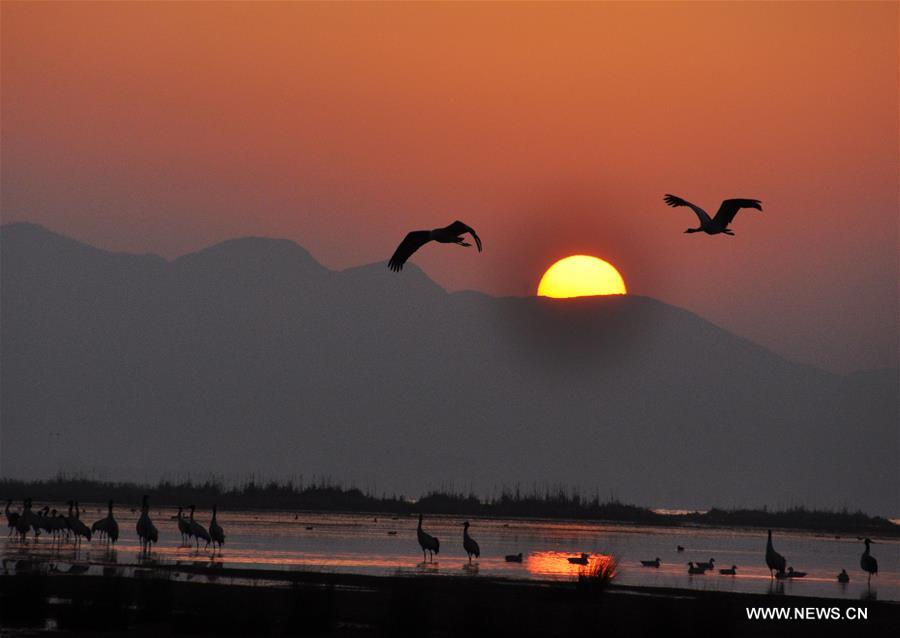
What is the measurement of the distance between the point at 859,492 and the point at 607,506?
10779 centimetres

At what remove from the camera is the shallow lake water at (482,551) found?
108ft

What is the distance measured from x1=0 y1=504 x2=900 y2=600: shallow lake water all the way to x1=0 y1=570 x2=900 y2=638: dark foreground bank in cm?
465

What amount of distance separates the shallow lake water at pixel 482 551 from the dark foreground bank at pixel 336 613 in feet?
15.3

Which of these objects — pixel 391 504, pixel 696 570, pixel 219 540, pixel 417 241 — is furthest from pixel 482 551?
pixel 391 504

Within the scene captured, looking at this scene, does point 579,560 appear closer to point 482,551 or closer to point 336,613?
point 482,551

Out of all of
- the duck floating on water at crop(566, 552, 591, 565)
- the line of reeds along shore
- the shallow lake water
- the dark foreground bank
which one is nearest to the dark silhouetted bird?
the shallow lake water

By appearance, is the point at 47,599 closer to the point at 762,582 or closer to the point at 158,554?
the point at 158,554

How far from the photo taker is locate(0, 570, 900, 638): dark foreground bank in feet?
72.0

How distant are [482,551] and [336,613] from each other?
1857 cm

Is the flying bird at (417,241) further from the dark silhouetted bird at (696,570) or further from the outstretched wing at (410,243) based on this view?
the dark silhouetted bird at (696,570)

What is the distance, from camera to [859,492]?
604 feet

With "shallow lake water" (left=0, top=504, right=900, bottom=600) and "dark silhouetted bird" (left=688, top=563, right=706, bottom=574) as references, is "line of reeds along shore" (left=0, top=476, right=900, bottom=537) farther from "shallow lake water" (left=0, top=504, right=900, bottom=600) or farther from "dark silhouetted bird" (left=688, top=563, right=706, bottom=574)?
"dark silhouetted bird" (left=688, top=563, right=706, bottom=574)

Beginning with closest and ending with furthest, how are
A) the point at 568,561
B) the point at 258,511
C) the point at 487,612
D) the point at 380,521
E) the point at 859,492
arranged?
the point at 487,612
the point at 568,561
the point at 380,521
the point at 258,511
the point at 859,492

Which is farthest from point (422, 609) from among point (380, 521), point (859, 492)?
point (859, 492)
